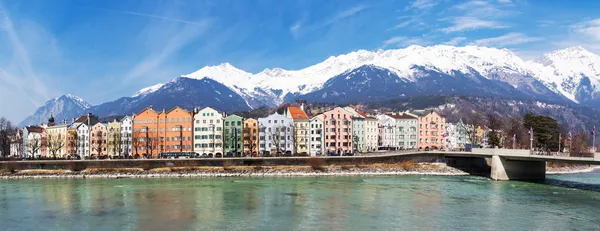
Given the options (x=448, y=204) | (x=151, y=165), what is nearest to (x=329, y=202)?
(x=448, y=204)

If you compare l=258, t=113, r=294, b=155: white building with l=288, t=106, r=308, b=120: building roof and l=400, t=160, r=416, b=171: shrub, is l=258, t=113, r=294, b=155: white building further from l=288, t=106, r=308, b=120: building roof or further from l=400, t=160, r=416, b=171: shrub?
l=400, t=160, r=416, b=171: shrub

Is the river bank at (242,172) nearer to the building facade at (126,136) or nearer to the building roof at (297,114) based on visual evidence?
the building facade at (126,136)

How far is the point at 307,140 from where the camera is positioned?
124562 mm

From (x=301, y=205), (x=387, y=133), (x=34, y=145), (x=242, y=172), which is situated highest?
(x=387, y=133)

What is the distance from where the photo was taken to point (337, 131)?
126 m

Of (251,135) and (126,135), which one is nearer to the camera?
(251,135)

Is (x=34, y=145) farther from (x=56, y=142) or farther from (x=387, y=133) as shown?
(x=387, y=133)

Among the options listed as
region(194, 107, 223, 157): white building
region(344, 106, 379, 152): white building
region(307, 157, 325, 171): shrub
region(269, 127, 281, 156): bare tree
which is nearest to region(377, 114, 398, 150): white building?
region(344, 106, 379, 152): white building

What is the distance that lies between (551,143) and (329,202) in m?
86.6

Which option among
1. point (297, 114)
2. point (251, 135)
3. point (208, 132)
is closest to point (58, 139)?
point (208, 132)

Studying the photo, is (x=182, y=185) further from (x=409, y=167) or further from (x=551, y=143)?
(x=551, y=143)

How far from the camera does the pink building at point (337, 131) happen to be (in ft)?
411

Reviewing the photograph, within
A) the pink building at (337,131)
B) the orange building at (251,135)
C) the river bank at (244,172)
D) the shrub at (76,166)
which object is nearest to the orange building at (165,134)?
the orange building at (251,135)

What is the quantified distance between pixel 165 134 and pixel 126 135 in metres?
10.0
